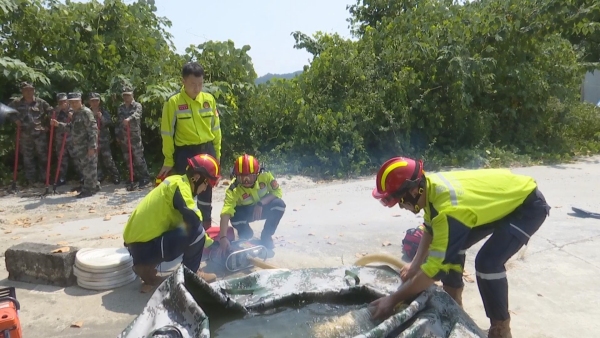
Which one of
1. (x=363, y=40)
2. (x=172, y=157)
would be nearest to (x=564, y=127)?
(x=363, y=40)

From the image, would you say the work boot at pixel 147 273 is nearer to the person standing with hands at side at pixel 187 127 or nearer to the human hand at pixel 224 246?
the human hand at pixel 224 246

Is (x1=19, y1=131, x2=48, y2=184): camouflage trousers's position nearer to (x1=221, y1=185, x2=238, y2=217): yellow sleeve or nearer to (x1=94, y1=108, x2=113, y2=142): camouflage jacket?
(x1=94, y1=108, x2=113, y2=142): camouflage jacket

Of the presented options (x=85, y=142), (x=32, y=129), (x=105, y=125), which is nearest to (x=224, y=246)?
(x=85, y=142)

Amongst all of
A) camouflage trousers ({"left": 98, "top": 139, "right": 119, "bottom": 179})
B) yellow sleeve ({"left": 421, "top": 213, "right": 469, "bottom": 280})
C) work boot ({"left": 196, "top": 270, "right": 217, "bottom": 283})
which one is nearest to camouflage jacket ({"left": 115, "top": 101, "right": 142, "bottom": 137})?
camouflage trousers ({"left": 98, "top": 139, "right": 119, "bottom": 179})

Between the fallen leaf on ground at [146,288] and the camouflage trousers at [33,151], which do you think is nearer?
the fallen leaf on ground at [146,288]

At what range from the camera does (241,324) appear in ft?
9.61

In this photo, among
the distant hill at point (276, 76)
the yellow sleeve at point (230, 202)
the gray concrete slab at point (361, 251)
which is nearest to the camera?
the gray concrete slab at point (361, 251)

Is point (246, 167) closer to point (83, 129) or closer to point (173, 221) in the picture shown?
point (173, 221)

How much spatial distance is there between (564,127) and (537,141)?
1027 mm

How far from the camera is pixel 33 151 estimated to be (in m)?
9.78

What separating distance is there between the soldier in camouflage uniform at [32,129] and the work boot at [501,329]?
28.9ft

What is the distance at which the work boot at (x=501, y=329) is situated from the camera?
350 cm

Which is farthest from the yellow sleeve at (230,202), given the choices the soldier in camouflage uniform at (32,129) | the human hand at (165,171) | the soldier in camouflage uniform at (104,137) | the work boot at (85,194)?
the soldier in camouflage uniform at (32,129)

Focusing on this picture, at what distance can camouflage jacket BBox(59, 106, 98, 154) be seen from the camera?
350 inches
